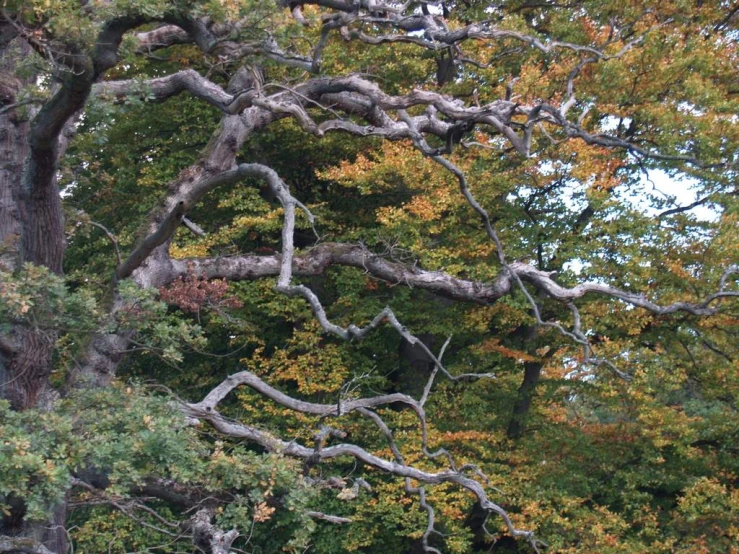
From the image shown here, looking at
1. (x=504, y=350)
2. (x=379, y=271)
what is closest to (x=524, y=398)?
(x=504, y=350)

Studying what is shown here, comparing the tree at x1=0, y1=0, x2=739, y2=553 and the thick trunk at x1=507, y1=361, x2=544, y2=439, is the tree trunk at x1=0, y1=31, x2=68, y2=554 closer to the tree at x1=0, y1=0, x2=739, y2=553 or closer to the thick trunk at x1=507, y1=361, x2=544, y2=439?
the tree at x1=0, y1=0, x2=739, y2=553

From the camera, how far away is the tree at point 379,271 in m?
7.59

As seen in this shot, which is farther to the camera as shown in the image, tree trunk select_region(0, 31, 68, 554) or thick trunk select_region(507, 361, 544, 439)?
thick trunk select_region(507, 361, 544, 439)

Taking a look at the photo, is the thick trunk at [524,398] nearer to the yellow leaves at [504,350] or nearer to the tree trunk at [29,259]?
the yellow leaves at [504,350]

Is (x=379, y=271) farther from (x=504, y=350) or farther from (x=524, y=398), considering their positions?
(x=524, y=398)

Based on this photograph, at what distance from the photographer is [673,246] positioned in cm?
1227

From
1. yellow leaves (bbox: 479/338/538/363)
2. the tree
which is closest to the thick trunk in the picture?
the tree

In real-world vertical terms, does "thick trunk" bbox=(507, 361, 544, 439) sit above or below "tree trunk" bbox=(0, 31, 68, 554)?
above

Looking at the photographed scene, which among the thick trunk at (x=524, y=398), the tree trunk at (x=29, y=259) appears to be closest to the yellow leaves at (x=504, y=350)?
the thick trunk at (x=524, y=398)

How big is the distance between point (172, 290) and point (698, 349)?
25.5ft

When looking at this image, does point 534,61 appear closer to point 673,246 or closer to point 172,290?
point 673,246

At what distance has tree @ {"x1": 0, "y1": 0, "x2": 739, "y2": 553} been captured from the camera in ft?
24.9

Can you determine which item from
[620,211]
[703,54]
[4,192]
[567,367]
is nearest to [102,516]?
[4,192]

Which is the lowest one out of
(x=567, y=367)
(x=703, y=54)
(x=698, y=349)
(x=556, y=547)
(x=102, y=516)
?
(x=102, y=516)
